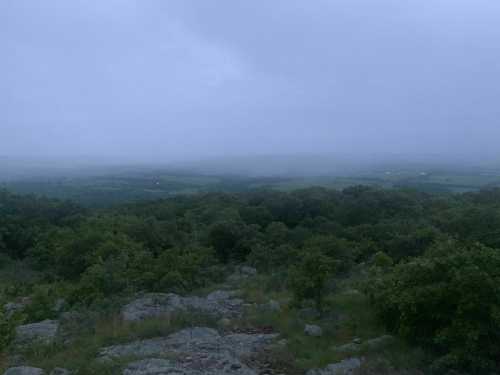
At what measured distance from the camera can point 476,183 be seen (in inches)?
2438

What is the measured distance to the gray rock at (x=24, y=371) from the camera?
7.72 metres

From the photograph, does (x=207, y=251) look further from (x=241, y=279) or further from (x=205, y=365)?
(x=205, y=365)

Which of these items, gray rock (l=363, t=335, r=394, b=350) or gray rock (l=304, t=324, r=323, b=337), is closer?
gray rock (l=363, t=335, r=394, b=350)

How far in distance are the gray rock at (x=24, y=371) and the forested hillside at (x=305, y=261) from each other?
3.13 ft

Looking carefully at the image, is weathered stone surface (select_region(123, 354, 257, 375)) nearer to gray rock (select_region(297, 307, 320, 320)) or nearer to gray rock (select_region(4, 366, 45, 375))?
gray rock (select_region(4, 366, 45, 375))

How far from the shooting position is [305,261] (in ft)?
38.3

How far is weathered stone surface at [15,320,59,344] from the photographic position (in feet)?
32.6

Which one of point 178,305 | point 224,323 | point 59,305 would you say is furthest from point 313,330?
point 59,305

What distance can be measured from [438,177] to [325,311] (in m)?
68.3

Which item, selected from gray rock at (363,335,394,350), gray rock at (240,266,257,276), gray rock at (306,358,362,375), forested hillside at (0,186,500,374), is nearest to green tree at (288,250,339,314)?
forested hillside at (0,186,500,374)

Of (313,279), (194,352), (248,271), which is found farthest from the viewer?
(248,271)

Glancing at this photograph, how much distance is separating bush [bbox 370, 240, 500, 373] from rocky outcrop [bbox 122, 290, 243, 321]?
4449 mm

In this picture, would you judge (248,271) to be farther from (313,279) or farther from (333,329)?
(333,329)

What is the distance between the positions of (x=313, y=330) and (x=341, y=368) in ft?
6.31
